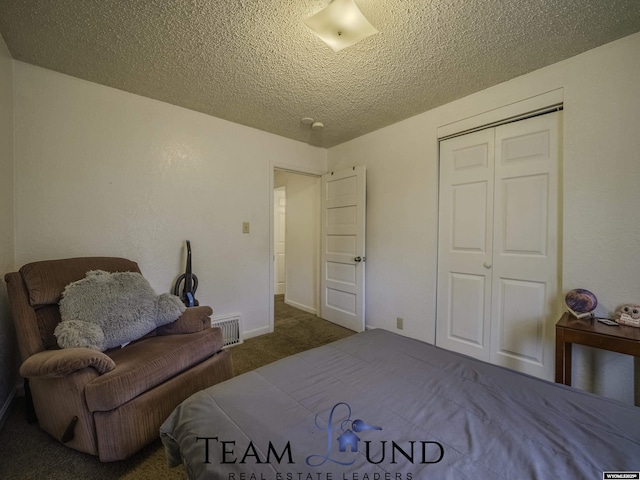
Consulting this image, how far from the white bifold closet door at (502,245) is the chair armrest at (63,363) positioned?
8.39 ft

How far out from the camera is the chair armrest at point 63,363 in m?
1.22

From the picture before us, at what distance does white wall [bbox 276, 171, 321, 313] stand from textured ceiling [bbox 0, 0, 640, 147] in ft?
5.60

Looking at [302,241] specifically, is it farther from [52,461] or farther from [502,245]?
[52,461]

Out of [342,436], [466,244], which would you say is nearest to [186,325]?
[342,436]

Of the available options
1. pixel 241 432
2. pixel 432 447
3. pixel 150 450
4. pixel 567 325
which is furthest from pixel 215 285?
pixel 567 325

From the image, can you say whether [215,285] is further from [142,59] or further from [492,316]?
[492,316]

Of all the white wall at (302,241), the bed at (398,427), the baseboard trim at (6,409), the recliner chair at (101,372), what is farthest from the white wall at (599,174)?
the baseboard trim at (6,409)

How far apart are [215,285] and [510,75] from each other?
3164 mm

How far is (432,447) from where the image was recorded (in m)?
0.74

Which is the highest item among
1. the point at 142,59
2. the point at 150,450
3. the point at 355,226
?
the point at 142,59

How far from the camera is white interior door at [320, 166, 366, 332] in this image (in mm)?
3168

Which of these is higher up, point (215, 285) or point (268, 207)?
point (268, 207)

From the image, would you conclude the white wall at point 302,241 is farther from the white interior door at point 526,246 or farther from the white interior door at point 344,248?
the white interior door at point 526,246

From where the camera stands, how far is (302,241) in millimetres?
4266
